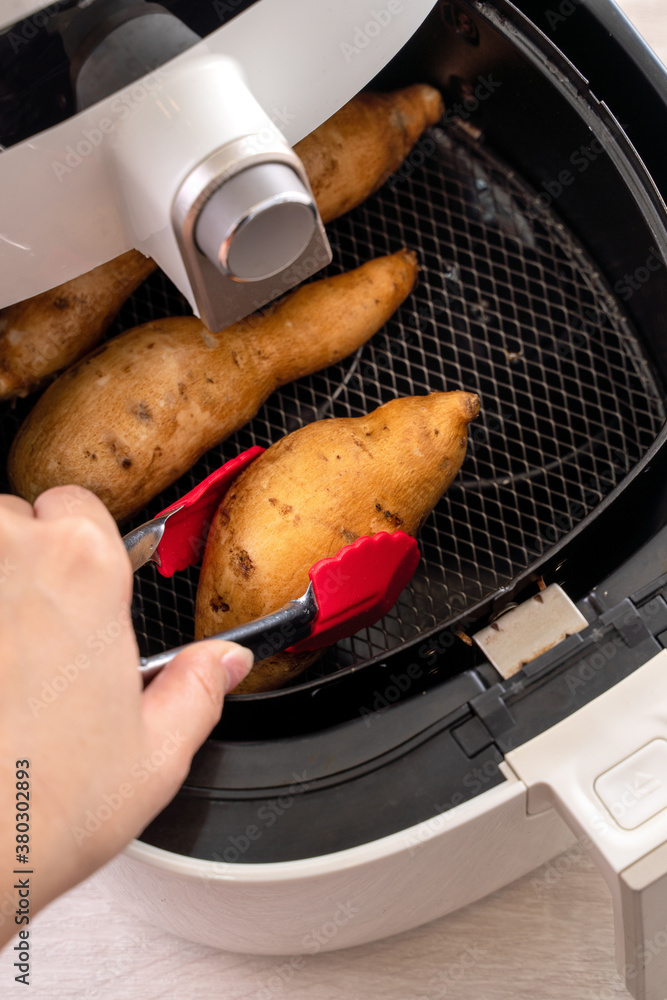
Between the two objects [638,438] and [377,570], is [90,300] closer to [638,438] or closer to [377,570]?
[377,570]

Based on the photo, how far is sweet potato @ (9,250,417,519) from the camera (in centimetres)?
56

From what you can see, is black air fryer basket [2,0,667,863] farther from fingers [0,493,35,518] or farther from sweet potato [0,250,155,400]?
fingers [0,493,35,518]

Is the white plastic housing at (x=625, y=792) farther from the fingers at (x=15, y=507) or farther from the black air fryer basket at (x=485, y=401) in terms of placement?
the fingers at (x=15, y=507)

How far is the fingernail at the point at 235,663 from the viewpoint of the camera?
0.42 m

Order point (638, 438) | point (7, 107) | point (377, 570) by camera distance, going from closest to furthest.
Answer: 1. point (7, 107)
2. point (377, 570)
3. point (638, 438)

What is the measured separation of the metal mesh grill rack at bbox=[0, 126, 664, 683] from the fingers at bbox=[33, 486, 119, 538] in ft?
0.52

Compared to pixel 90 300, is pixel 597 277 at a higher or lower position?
higher

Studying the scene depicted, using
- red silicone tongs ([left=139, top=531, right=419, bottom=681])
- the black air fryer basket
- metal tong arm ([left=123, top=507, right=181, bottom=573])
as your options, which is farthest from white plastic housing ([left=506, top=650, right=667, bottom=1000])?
metal tong arm ([left=123, top=507, right=181, bottom=573])

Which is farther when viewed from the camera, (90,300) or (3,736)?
(90,300)

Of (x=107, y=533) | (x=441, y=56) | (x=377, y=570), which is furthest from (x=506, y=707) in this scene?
(x=441, y=56)

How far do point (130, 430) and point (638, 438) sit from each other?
0.39 meters

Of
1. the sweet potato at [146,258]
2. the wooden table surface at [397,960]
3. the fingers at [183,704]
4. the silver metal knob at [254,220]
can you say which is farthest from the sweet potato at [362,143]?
the wooden table surface at [397,960]

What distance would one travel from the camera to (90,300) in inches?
23.0

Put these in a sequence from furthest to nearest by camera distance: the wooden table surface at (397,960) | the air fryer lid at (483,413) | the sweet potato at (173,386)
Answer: the wooden table surface at (397,960)
the sweet potato at (173,386)
the air fryer lid at (483,413)
